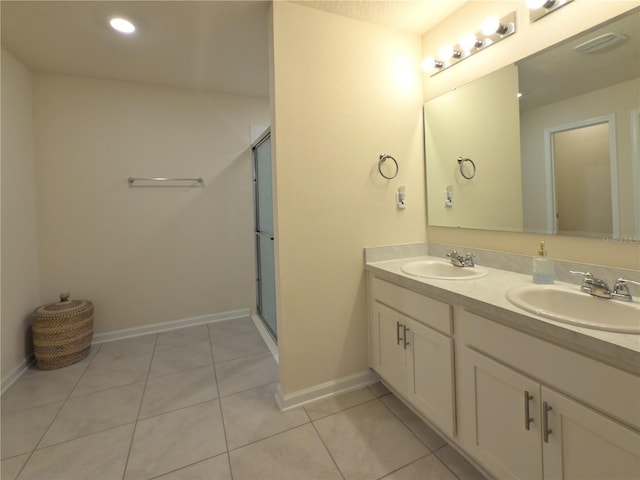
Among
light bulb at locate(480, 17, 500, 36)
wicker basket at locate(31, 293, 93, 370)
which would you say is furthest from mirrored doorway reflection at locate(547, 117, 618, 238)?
wicker basket at locate(31, 293, 93, 370)

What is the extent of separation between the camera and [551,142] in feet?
4.53

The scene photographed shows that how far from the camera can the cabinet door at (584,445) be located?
2.43 ft

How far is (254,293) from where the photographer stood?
3123 mm

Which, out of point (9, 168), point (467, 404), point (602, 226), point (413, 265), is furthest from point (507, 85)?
point (9, 168)

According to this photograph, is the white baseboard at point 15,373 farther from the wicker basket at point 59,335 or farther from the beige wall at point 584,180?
the beige wall at point 584,180

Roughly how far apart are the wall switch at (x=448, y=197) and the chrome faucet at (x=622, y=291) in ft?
2.98

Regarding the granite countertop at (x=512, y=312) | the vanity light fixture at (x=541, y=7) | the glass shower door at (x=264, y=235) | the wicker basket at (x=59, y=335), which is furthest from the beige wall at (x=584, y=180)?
the wicker basket at (x=59, y=335)

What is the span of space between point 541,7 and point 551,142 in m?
0.62

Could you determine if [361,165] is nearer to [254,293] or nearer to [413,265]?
[413,265]

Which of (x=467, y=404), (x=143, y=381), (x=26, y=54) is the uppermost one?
(x=26, y=54)

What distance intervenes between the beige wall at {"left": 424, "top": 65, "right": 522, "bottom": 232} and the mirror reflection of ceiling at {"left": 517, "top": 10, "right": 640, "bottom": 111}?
0.08 m

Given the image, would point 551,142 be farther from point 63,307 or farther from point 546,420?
point 63,307

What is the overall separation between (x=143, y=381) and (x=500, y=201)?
8.30 ft

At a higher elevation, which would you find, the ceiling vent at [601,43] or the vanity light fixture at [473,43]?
the vanity light fixture at [473,43]
